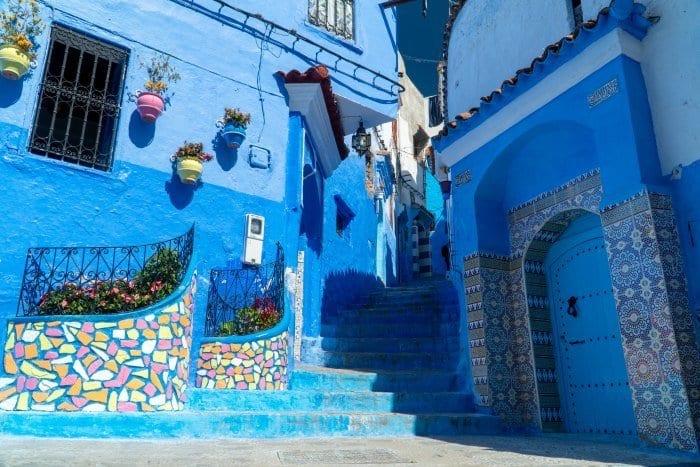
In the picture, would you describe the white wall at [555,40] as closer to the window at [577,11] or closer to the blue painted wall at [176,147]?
the window at [577,11]

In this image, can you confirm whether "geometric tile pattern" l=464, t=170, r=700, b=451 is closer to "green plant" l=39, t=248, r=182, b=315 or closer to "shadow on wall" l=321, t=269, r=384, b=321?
"shadow on wall" l=321, t=269, r=384, b=321

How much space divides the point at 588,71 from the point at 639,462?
373 centimetres

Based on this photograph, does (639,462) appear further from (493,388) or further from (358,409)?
(358,409)

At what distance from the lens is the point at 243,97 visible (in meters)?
7.68

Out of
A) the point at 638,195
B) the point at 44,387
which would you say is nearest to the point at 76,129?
the point at 44,387

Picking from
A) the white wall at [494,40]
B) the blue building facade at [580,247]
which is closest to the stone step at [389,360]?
the blue building facade at [580,247]

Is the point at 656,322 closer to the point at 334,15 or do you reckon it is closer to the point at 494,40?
the point at 494,40

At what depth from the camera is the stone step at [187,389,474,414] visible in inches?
214

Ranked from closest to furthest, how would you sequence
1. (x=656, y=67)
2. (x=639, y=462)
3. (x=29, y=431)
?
(x=639, y=462), (x=29, y=431), (x=656, y=67)

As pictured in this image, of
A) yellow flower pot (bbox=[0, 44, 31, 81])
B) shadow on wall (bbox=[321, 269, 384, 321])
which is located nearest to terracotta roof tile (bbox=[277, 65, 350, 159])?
shadow on wall (bbox=[321, 269, 384, 321])

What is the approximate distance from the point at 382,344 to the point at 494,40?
4810mm

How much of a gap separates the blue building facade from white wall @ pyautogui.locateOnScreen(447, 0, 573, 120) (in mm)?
318

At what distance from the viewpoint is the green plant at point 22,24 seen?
5723 mm

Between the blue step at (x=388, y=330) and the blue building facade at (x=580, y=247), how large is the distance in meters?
1.71
